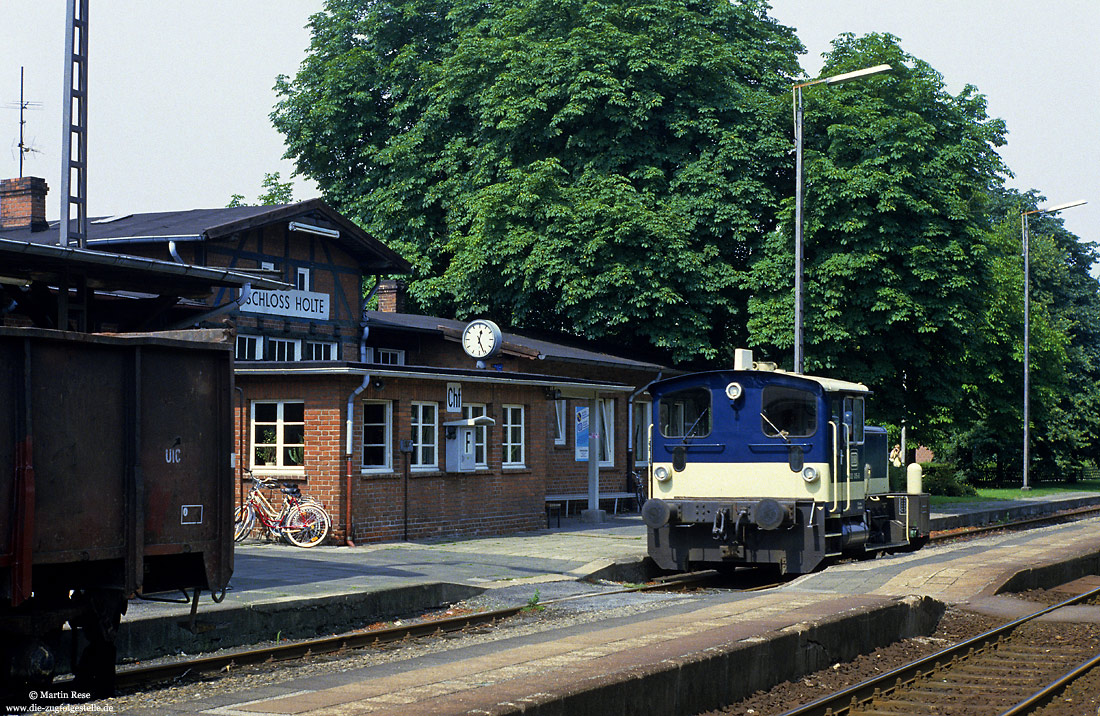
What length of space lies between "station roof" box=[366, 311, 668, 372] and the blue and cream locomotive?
902cm

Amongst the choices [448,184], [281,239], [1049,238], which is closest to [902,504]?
[281,239]

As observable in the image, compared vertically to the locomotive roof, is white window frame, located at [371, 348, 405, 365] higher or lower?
higher

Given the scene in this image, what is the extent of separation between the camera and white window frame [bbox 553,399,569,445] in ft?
90.8

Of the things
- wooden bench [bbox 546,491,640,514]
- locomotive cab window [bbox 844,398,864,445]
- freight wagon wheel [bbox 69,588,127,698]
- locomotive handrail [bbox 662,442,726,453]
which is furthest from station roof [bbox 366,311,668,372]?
freight wagon wheel [bbox 69,588,127,698]

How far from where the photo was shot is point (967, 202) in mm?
32656

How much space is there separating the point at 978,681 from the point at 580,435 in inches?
716

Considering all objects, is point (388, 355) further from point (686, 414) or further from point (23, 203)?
point (686, 414)

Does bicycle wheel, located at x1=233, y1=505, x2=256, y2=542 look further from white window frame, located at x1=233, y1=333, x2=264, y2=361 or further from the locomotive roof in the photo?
the locomotive roof

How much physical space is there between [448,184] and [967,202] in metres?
14.6

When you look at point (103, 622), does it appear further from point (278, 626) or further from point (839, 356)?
point (839, 356)

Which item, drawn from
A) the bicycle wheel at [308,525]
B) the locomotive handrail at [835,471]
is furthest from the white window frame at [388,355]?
the locomotive handrail at [835,471]

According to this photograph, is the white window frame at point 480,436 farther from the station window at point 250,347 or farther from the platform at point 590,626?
the station window at point 250,347

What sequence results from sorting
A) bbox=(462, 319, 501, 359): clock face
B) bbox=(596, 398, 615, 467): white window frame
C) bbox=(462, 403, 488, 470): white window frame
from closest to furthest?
bbox=(462, 403, 488, 470): white window frame
bbox=(462, 319, 501, 359): clock face
bbox=(596, 398, 615, 467): white window frame

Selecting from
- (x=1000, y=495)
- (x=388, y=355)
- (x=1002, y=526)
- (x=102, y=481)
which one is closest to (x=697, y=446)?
(x=102, y=481)
